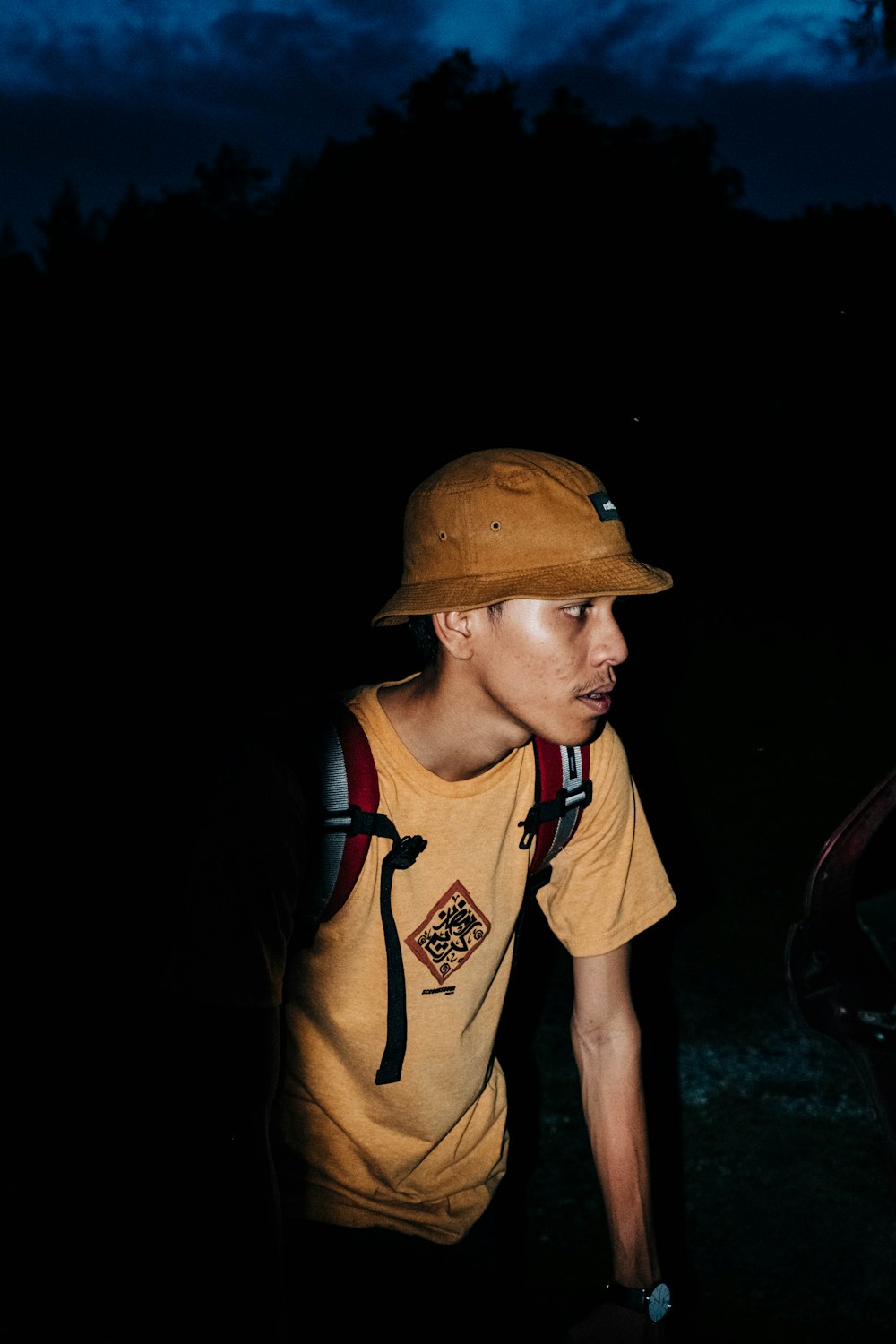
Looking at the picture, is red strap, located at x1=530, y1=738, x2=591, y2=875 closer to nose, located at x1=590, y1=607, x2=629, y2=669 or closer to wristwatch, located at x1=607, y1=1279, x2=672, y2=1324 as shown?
nose, located at x1=590, y1=607, x2=629, y2=669

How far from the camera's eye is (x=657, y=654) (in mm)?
11297

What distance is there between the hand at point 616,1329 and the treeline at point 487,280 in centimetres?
1665

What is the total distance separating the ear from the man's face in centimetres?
2

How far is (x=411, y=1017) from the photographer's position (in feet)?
7.79

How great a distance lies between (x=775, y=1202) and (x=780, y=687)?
6.79 m

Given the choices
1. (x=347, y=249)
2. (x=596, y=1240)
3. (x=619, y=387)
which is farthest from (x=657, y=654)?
(x=347, y=249)

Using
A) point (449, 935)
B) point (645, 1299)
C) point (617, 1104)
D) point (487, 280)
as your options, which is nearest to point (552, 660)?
point (449, 935)

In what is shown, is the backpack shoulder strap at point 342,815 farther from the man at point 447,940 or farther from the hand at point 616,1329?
the hand at point 616,1329

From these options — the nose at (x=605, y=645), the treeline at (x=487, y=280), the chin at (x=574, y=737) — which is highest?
the treeline at (x=487, y=280)

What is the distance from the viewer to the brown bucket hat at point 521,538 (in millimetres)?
2293

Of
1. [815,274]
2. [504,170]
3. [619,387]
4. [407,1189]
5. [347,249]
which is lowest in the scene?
[407,1189]

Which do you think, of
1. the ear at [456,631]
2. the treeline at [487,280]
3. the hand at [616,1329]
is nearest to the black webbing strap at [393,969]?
the ear at [456,631]

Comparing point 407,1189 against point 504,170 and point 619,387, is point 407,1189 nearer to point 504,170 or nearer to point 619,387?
point 619,387

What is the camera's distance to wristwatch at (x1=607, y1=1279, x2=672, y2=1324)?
2414 millimetres
